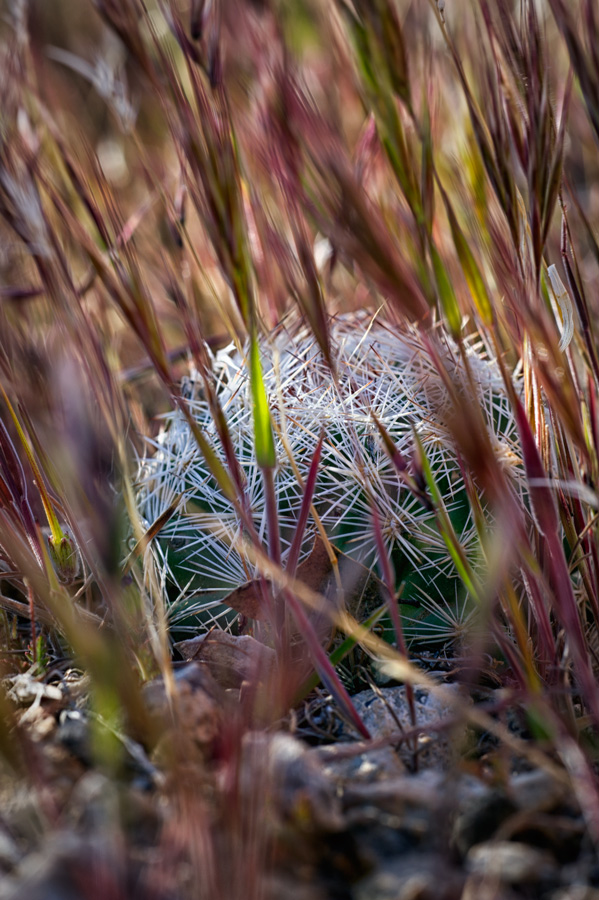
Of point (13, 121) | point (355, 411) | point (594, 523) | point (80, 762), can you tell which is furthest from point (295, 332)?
point (80, 762)

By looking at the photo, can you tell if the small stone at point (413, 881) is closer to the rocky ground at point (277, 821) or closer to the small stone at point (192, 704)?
the rocky ground at point (277, 821)

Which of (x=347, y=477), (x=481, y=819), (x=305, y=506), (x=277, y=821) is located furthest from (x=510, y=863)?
(x=347, y=477)

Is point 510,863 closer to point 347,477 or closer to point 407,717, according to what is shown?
point 407,717

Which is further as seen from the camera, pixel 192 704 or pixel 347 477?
pixel 347 477

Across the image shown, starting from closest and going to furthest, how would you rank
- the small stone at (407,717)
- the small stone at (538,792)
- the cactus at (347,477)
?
the small stone at (538,792) < the small stone at (407,717) < the cactus at (347,477)

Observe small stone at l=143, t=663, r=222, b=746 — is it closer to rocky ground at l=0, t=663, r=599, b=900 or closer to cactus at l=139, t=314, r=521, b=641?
rocky ground at l=0, t=663, r=599, b=900

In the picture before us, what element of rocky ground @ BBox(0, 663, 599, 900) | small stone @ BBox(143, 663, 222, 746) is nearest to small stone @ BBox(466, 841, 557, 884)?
rocky ground @ BBox(0, 663, 599, 900)

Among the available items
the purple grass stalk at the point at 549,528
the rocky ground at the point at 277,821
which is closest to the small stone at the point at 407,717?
the rocky ground at the point at 277,821

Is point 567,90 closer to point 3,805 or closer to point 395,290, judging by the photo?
point 395,290

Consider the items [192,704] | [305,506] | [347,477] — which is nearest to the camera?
[192,704]
